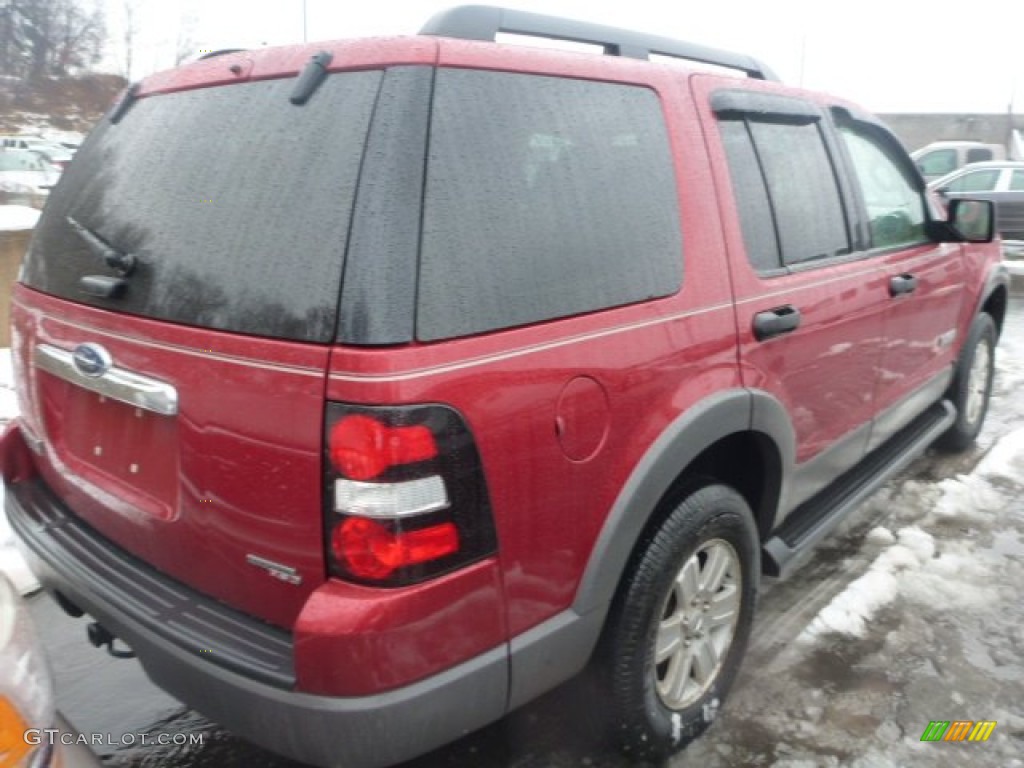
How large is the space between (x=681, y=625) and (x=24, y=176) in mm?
24856

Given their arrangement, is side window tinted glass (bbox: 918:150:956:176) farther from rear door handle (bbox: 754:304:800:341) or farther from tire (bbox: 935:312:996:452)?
rear door handle (bbox: 754:304:800:341)

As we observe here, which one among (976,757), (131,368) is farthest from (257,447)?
(976,757)

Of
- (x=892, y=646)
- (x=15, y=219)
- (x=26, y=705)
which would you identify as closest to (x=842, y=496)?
(x=892, y=646)

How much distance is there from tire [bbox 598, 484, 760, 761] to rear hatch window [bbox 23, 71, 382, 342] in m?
1.10

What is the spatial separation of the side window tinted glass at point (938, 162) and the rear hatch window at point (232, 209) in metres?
18.0

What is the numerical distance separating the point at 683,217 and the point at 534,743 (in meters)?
1.60

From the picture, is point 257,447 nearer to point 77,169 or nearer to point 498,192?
point 498,192

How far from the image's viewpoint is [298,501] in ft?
5.32

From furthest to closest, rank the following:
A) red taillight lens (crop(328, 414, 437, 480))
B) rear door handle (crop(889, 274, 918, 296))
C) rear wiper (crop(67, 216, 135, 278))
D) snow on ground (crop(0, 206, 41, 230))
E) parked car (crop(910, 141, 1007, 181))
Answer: parked car (crop(910, 141, 1007, 181)), snow on ground (crop(0, 206, 41, 230)), rear door handle (crop(889, 274, 918, 296)), rear wiper (crop(67, 216, 135, 278)), red taillight lens (crop(328, 414, 437, 480))

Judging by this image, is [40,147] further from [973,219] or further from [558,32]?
[558,32]

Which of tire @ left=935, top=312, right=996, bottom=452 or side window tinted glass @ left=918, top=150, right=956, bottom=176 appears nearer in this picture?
tire @ left=935, top=312, right=996, bottom=452

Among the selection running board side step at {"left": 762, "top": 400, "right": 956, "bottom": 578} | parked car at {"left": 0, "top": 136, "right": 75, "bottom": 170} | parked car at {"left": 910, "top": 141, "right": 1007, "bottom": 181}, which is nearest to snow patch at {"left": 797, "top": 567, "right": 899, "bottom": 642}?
running board side step at {"left": 762, "top": 400, "right": 956, "bottom": 578}

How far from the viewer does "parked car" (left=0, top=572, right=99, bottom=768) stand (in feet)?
4.41

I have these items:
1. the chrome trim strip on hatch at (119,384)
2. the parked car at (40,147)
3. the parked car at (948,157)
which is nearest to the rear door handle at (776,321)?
the chrome trim strip on hatch at (119,384)
